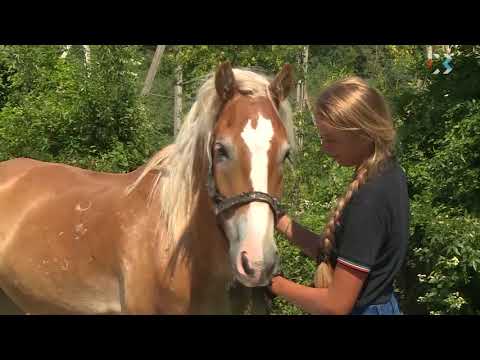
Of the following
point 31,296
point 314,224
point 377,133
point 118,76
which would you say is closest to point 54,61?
point 118,76

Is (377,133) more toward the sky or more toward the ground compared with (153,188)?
more toward the sky

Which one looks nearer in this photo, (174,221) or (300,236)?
(300,236)

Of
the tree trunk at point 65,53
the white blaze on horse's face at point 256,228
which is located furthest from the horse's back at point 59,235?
the tree trunk at point 65,53

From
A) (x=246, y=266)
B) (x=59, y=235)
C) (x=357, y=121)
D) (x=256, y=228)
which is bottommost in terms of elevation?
(x=59, y=235)

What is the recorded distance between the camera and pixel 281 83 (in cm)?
288

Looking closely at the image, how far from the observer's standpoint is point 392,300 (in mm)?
2168

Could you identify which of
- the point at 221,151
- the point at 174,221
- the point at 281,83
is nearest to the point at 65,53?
the point at 174,221

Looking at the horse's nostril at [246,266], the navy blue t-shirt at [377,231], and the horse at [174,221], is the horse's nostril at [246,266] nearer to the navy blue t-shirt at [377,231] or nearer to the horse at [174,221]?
the horse at [174,221]

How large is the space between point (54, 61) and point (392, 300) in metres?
6.69

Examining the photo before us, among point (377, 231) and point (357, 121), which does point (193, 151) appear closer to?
point (357, 121)

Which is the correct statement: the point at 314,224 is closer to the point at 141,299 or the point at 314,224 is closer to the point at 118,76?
the point at 141,299

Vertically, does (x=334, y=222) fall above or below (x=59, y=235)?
above

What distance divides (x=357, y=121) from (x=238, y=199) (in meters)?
0.58

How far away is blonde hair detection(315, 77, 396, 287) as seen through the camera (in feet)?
6.88
